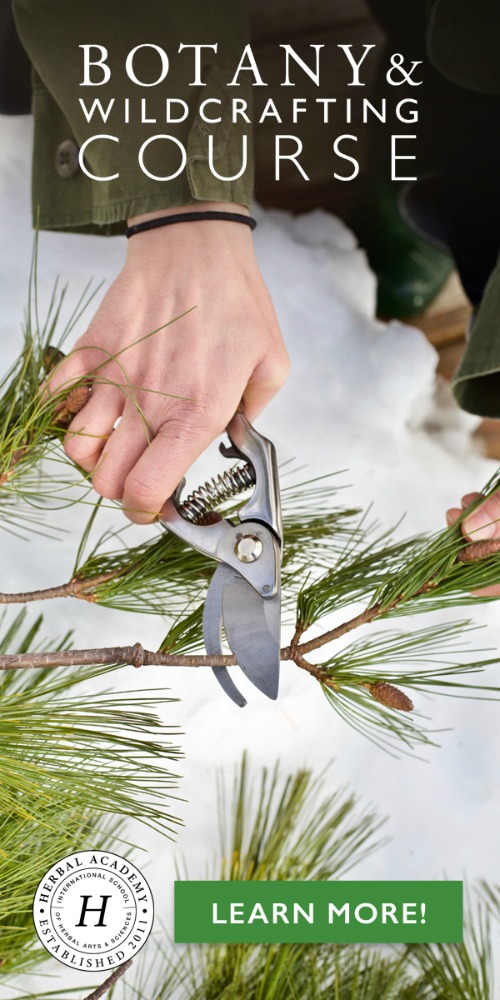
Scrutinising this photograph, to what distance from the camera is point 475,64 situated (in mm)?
568

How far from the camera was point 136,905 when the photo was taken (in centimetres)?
41

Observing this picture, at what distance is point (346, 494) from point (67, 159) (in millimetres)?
353

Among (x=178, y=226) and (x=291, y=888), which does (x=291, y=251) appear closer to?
(x=178, y=226)

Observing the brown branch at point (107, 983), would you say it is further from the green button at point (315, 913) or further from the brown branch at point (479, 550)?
the brown branch at point (479, 550)

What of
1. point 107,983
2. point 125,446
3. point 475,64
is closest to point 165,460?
point 125,446

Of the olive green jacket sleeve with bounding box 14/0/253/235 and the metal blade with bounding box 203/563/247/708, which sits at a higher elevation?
the olive green jacket sleeve with bounding box 14/0/253/235

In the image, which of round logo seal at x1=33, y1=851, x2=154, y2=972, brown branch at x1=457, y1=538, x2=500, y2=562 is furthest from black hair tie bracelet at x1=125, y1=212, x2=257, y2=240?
round logo seal at x1=33, y1=851, x2=154, y2=972

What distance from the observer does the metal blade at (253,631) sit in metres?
0.38

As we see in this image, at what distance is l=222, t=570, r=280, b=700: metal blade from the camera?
383 mm

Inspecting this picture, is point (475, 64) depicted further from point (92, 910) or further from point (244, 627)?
point (92, 910)

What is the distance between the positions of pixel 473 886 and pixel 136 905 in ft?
1.00

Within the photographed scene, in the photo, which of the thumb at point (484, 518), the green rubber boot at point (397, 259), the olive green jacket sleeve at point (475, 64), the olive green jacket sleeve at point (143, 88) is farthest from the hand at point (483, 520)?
the green rubber boot at point (397, 259)

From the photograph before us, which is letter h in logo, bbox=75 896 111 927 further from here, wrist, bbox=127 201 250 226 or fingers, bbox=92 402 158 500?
wrist, bbox=127 201 250 226

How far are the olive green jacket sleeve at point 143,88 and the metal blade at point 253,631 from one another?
0.66 ft
